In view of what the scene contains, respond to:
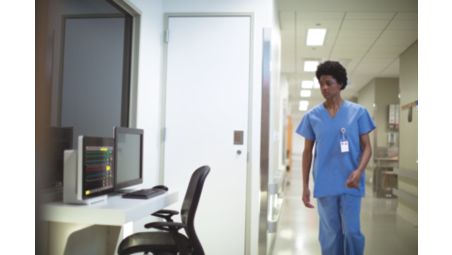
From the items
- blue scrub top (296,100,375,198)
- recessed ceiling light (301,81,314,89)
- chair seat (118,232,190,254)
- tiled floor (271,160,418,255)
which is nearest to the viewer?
chair seat (118,232,190,254)

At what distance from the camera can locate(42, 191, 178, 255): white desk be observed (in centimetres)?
210

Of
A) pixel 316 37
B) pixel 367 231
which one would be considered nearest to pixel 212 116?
pixel 367 231

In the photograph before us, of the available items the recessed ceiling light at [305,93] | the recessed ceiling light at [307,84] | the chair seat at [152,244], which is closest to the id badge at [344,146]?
the chair seat at [152,244]

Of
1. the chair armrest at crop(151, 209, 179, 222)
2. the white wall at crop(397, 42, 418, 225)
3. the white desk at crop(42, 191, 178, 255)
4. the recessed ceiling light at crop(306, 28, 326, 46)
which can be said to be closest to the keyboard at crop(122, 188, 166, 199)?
the white desk at crop(42, 191, 178, 255)

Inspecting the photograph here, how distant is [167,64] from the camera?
151 inches

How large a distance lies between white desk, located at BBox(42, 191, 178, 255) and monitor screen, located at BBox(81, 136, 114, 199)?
83 mm

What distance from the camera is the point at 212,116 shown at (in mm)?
3775

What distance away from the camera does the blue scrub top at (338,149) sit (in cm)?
252

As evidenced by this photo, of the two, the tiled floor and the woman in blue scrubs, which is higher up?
the woman in blue scrubs

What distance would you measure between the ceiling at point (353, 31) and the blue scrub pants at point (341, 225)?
2714 mm

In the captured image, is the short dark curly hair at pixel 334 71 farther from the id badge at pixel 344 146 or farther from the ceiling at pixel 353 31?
the ceiling at pixel 353 31

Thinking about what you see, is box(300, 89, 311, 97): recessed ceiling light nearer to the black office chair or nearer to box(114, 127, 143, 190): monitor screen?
box(114, 127, 143, 190): monitor screen

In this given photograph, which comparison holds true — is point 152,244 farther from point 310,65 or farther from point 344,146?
point 310,65
